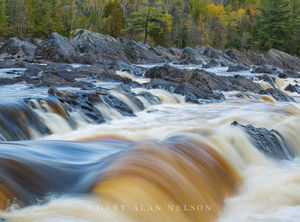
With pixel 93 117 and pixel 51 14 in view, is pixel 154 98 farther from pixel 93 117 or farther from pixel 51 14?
pixel 51 14

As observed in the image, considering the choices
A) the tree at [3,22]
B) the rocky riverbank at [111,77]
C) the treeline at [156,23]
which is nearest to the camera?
the rocky riverbank at [111,77]

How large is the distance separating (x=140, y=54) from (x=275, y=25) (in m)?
29.5

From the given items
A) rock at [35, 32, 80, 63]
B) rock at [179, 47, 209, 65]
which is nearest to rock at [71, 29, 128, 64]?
rock at [35, 32, 80, 63]

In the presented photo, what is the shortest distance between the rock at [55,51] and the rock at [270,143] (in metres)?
21.0

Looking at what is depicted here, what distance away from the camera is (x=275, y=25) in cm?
5362

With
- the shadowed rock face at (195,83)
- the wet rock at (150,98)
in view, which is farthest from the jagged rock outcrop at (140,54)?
the wet rock at (150,98)

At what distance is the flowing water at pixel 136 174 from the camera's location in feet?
10.8

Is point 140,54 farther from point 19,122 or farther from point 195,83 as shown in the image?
point 19,122

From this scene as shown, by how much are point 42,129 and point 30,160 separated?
3.24 m

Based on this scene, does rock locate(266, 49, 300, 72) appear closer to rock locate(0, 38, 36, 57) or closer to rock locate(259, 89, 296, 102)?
rock locate(0, 38, 36, 57)

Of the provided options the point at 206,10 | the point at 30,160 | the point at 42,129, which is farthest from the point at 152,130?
the point at 206,10

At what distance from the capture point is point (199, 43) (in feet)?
190

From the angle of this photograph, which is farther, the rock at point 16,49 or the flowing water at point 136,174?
the rock at point 16,49

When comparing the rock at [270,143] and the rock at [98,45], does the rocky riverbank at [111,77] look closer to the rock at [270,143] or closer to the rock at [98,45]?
the rock at [98,45]
